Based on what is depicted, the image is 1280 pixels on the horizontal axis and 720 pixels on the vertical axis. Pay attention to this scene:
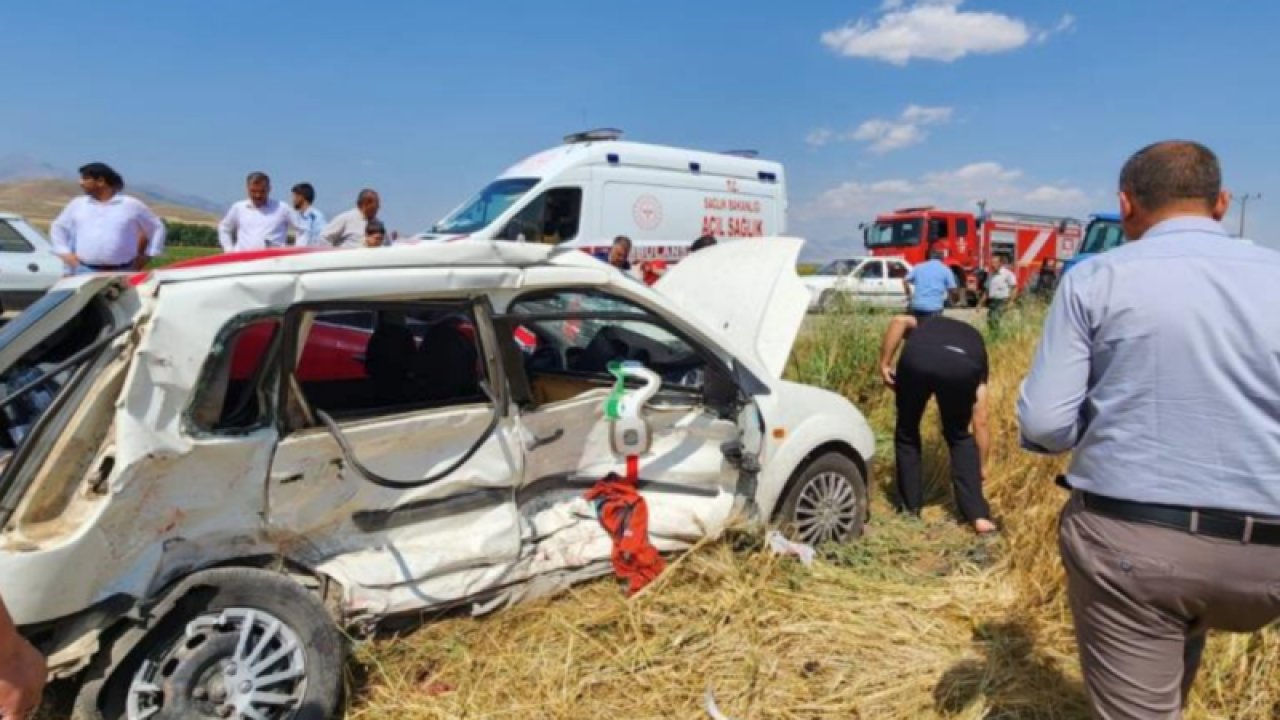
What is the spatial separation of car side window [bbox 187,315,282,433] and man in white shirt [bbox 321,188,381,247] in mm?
5259

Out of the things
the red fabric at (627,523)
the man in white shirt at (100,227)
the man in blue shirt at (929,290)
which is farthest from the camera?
the man in white shirt at (100,227)

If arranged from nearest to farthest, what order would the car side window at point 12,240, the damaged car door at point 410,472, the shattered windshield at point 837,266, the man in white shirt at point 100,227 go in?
the damaged car door at point 410,472 → the man in white shirt at point 100,227 → the car side window at point 12,240 → the shattered windshield at point 837,266

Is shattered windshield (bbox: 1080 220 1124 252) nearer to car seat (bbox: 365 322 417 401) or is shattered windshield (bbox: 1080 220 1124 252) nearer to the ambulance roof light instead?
the ambulance roof light

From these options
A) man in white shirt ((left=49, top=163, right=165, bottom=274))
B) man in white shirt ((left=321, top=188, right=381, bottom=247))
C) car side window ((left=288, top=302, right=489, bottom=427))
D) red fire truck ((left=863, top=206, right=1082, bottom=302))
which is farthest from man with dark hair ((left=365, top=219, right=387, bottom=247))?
red fire truck ((left=863, top=206, right=1082, bottom=302))

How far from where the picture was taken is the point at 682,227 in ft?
43.1

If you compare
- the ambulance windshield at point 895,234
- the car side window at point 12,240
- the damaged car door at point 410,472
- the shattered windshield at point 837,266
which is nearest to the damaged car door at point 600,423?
the damaged car door at point 410,472

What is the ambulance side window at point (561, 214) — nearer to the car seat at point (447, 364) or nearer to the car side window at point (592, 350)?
the car side window at point (592, 350)

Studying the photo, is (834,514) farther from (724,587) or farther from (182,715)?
(182,715)

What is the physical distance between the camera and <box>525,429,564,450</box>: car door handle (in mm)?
3352

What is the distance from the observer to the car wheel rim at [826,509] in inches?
167

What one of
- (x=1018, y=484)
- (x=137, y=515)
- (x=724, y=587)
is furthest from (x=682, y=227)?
(x=137, y=515)

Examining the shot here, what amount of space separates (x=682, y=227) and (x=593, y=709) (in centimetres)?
1067

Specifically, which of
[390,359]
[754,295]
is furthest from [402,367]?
[754,295]

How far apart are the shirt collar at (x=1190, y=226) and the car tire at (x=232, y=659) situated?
8.76 feet
